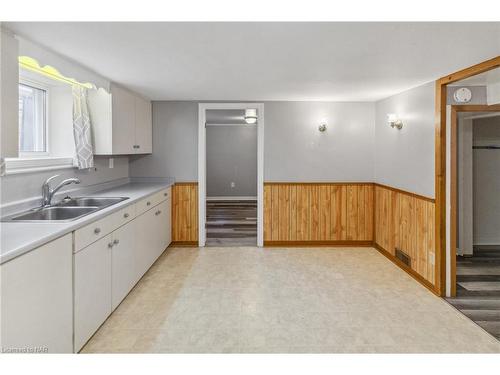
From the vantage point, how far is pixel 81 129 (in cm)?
354

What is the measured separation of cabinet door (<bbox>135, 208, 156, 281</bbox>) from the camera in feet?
11.6

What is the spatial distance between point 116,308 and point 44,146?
1.67 m

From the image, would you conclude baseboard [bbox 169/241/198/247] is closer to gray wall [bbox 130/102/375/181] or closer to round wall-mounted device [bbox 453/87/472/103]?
gray wall [bbox 130/102/375/181]

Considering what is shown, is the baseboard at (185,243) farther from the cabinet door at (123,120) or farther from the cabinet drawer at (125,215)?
the cabinet drawer at (125,215)

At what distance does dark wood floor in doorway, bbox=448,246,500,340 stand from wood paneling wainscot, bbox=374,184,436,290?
35 centimetres

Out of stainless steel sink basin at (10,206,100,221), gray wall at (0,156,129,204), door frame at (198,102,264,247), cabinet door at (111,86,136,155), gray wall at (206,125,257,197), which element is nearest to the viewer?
gray wall at (0,156,129,204)

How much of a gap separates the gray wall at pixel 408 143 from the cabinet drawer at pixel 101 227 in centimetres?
288

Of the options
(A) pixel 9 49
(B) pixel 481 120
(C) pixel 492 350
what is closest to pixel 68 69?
(A) pixel 9 49

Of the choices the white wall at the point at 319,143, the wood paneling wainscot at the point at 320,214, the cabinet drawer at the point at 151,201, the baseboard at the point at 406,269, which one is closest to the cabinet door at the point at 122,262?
the cabinet drawer at the point at 151,201

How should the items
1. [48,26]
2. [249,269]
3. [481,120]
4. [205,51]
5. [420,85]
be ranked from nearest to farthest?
[48,26], [205,51], [420,85], [249,269], [481,120]

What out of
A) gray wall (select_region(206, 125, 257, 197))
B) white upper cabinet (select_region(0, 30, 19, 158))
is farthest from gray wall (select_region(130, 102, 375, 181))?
gray wall (select_region(206, 125, 257, 197))

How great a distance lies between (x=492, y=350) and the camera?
2381 millimetres

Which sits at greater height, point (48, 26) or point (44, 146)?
point (48, 26)

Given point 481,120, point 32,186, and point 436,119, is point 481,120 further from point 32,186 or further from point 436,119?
point 32,186
